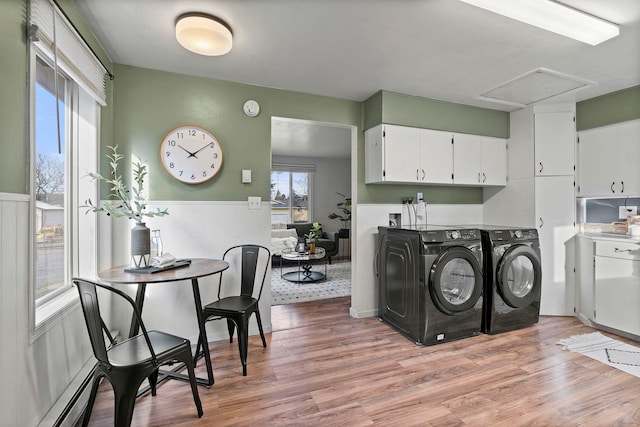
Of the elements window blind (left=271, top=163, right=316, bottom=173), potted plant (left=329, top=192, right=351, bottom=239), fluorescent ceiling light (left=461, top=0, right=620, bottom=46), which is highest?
fluorescent ceiling light (left=461, top=0, right=620, bottom=46)

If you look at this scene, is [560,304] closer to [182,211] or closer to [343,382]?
[343,382]

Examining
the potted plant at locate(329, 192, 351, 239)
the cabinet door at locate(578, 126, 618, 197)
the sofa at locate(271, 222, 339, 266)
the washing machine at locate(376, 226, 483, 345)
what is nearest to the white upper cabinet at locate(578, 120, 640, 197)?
the cabinet door at locate(578, 126, 618, 197)

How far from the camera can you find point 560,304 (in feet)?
10.8

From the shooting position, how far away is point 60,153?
1908 millimetres

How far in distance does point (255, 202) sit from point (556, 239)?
3.28m

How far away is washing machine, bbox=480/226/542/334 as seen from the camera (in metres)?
2.84

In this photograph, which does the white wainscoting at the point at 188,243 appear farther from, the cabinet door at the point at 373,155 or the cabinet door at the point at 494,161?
the cabinet door at the point at 494,161

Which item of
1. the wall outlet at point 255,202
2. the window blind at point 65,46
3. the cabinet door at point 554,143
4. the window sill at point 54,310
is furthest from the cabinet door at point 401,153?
the window sill at point 54,310

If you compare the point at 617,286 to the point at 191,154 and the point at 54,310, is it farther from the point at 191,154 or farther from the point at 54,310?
the point at 54,310

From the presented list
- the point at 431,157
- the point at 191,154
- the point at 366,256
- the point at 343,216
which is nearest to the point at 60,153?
the point at 191,154

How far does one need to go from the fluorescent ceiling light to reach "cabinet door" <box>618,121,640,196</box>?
58.0 inches

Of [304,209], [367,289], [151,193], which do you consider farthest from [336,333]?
[304,209]

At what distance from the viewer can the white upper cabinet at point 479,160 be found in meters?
3.43

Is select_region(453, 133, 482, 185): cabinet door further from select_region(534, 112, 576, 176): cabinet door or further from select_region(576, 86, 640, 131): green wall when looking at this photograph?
select_region(576, 86, 640, 131): green wall
